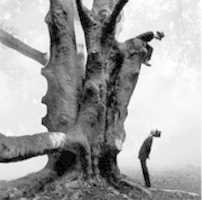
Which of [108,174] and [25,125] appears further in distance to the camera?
[25,125]

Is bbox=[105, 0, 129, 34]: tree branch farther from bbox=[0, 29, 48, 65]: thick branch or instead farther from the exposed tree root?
the exposed tree root

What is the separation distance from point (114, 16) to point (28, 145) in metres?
2.79

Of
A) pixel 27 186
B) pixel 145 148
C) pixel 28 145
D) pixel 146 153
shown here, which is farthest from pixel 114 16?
pixel 146 153

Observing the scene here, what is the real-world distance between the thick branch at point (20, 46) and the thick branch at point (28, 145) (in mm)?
2619

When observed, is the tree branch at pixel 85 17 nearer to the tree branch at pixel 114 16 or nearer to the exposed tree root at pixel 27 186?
the tree branch at pixel 114 16

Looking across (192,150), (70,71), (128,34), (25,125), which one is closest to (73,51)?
(70,71)

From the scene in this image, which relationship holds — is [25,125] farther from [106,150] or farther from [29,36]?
[106,150]

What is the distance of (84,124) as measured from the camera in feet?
20.2

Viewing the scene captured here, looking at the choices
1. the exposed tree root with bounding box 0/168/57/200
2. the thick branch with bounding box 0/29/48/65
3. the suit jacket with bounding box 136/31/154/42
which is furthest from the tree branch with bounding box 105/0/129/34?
the exposed tree root with bounding box 0/168/57/200

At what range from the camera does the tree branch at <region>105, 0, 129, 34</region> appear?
6094 millimetres

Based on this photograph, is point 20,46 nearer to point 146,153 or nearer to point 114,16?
point 114,16

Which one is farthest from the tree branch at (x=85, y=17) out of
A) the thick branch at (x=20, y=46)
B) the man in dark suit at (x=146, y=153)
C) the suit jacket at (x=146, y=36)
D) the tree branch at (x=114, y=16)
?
the man in dark suit at (x=146, y=153)

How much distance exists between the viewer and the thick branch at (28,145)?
4.30m

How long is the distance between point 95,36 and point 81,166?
2.33m
